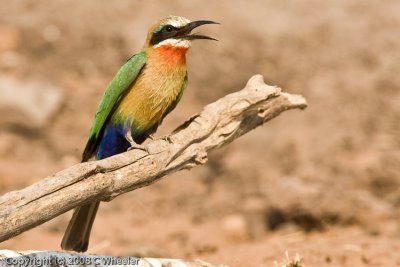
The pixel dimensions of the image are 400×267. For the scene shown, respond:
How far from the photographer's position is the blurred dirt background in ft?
18.3

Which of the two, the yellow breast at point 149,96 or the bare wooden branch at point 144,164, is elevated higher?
the yellow breast at point 149,96

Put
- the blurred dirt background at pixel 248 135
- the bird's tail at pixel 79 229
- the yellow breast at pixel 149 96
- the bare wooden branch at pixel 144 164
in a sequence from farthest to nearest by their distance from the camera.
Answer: the blurred dirt background at pixel 248 135
the yellow breast at pixel 149 96
the bird's tail at pixel 79 229
the bare wooden branch at pixel 144 164

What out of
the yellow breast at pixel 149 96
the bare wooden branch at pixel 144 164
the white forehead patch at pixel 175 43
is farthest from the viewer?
the white forehead patch at pixel 175 43

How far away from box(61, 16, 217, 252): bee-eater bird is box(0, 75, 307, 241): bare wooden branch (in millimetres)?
369

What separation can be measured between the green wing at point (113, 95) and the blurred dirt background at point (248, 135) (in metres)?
0.73

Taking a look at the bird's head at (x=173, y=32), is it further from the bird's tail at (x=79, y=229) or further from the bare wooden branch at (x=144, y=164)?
the bird's tail at (x=79, y=229)

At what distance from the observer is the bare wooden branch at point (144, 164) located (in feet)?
10.6

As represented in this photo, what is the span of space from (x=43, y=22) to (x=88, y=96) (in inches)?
39.8

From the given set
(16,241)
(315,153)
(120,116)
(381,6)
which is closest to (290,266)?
(120,116)

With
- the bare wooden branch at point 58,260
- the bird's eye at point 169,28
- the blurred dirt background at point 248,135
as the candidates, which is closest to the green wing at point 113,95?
the bird's eye at point 169,28

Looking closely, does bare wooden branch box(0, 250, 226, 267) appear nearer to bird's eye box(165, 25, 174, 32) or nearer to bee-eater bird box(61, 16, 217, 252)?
bee-eater bird box(61, 16, 217, 252)

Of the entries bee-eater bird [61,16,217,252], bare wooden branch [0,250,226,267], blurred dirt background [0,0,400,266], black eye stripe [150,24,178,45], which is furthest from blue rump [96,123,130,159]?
bare wooden branch [0,250,226,267]

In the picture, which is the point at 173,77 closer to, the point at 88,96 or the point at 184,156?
the point at 184,156

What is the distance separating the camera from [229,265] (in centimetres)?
454
